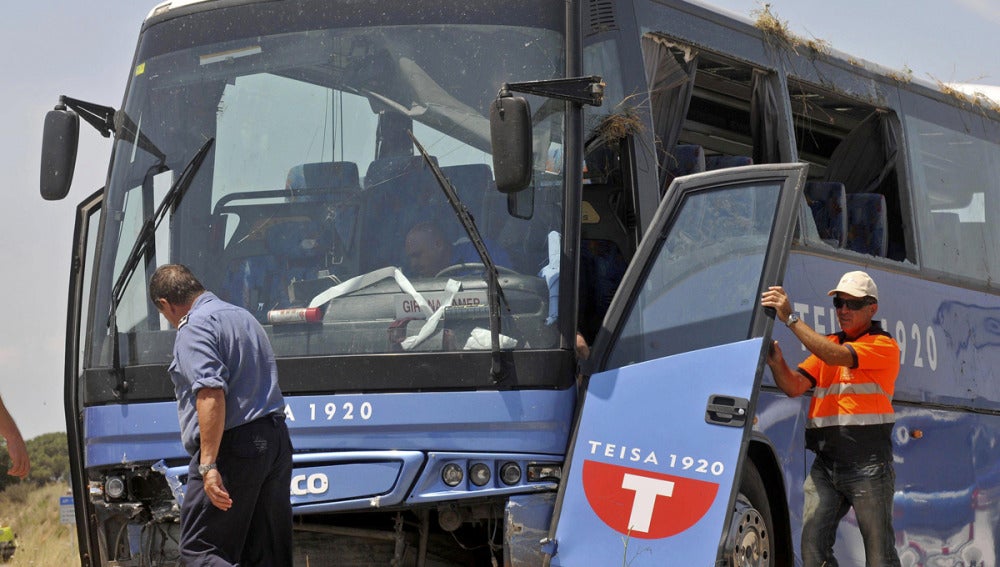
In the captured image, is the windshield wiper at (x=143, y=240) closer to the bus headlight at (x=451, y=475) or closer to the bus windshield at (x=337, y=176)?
the bus windshield at (x=337, y=176)

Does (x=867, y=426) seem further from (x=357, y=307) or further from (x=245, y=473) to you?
(x=245, y=473)

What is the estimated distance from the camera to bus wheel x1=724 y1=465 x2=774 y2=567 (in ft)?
24.6

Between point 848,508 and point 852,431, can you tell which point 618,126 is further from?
point 848,508

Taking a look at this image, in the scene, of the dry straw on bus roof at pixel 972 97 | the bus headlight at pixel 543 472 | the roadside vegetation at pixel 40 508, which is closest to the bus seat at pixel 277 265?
the bus headlight at pixel 543 472

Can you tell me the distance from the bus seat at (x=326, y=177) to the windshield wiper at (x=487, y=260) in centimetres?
37

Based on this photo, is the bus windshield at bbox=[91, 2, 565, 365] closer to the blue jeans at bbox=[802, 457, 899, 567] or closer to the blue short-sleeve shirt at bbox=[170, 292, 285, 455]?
the blue short-sleeve shirt at bbox=[170, 292, 285, 455]

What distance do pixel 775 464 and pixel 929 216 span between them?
2.86m

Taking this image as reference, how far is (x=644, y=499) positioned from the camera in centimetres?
725

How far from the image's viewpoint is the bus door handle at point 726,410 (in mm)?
7051

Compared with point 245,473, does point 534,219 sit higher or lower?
higher

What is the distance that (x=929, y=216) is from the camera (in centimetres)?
1035

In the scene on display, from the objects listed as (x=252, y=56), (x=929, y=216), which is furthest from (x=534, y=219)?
(x=929, y=216)

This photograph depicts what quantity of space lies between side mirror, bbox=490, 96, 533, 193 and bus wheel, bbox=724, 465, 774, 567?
71.0 inches

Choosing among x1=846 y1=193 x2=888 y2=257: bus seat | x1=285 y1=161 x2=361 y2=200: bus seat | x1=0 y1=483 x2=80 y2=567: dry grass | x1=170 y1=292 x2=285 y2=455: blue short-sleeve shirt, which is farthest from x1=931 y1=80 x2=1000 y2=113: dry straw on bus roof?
x1=0 y1=483 x2=80 y2=567: dry grass
